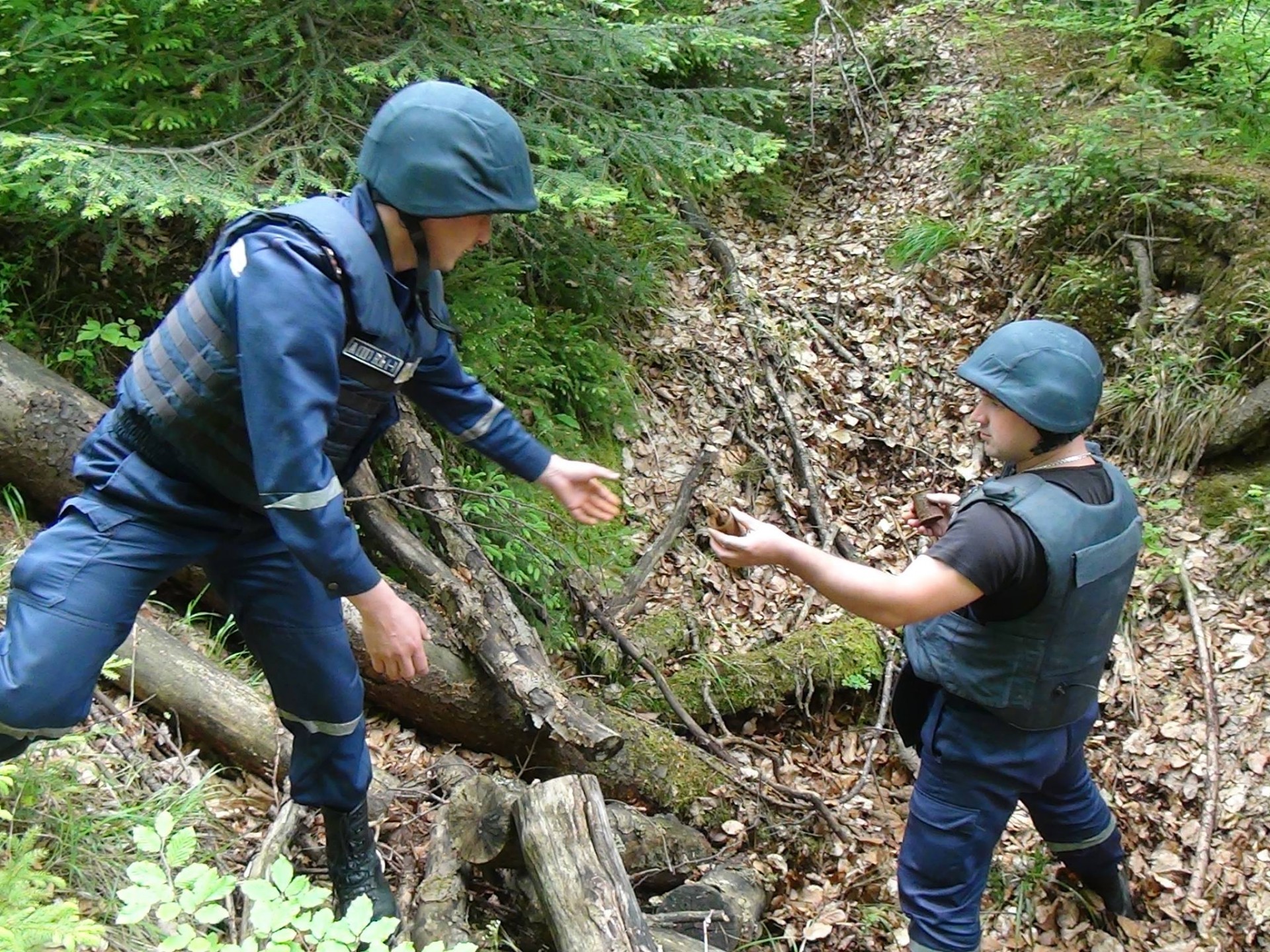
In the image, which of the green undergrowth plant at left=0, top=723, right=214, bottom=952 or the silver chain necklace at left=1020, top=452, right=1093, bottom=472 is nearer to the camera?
the green undergrowth plant at left=0, top=723, right=214, bottom=952

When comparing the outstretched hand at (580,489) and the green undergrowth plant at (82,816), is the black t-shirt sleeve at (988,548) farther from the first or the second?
the green undergrowth plant at (82,816)

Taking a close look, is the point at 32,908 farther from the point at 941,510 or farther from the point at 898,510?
the point at 898,510

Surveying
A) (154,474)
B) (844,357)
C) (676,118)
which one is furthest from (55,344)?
(844,357)

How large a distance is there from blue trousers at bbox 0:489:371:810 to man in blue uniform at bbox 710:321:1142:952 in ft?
4.31

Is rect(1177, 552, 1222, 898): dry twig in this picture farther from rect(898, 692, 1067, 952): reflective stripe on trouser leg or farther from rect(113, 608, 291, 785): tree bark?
rect(113, 608, 291, 785): tree bark

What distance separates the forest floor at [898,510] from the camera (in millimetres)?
4059

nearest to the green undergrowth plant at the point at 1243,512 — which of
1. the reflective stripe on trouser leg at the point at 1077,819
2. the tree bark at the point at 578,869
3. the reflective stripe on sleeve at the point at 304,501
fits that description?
the reflective stripe on trouser leg at the point at 1077,819

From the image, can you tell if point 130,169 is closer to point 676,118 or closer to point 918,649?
point 676,118

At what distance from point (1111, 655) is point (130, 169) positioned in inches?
213

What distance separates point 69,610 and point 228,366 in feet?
2.53

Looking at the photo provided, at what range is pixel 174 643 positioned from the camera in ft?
13.0

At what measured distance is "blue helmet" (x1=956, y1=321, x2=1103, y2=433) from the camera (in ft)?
9.33

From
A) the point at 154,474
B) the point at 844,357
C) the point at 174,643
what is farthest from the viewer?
the point at 844,357

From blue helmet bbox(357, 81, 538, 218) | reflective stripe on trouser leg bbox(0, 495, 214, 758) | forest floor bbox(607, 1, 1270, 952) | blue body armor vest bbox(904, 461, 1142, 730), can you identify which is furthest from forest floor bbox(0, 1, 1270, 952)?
blue helmet bbox(357, 81, 538, 218)
